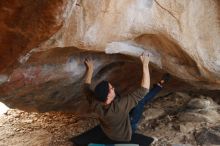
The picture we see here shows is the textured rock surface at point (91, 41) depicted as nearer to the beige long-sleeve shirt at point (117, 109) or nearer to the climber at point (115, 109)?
the climber at point (115, 109)

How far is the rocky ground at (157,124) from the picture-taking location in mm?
4785

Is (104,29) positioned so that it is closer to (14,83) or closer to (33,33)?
(33,33)

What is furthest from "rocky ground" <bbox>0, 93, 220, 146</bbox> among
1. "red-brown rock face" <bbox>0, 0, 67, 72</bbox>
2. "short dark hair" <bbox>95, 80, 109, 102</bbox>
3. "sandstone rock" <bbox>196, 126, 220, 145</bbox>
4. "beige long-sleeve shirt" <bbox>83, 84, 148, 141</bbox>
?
"red-brown rock face" <bbox>0, 0, 67, 72</bbox>

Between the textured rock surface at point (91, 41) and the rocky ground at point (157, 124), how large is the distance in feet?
1.61

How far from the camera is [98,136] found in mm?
4477

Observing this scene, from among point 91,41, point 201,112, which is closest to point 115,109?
point 91,41

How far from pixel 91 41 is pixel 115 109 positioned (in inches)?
30.2

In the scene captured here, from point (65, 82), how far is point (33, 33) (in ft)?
4.97

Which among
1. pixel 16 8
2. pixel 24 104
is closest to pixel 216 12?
pixel 16 8

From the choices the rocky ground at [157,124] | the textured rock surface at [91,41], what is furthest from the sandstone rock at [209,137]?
the textured rock surface at [91,41]

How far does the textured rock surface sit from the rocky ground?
490mm

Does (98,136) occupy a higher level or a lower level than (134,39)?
lower

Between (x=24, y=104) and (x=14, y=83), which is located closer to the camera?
(x=14, y=83)

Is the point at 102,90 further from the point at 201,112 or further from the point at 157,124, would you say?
the point at 201,112
